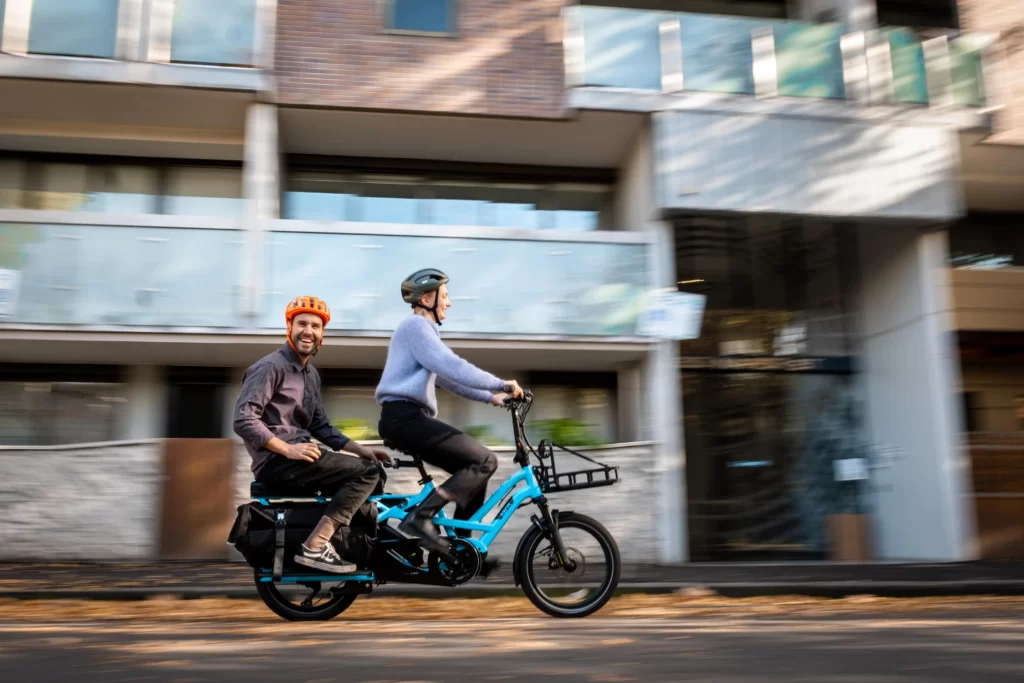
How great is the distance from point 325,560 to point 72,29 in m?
8.58

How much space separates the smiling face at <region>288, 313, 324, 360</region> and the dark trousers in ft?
2.00

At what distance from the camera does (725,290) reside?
42.0 ft

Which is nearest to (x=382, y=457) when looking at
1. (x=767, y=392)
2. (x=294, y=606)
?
(x=294, y=606)

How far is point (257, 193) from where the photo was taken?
11109 millimetres

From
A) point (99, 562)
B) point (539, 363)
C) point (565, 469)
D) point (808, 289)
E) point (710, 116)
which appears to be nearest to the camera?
point (99, 562)

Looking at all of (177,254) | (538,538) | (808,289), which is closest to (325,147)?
(177,254)

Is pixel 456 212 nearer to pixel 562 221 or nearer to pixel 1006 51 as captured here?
pixel 562 221

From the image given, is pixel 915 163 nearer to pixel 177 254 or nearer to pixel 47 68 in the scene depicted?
pixel 177 254

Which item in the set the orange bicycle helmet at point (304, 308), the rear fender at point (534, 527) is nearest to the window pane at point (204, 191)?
the orange bicycle helmet at point (304, 308)

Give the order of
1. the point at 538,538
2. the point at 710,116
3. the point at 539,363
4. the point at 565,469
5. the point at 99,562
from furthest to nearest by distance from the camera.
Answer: the point at 539,363 < the point at 710,116 < the point at 565,469 < the point at 99,562 < the point at 538,538

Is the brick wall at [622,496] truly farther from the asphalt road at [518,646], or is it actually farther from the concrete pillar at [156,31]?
the concrete pillar at [156,31]

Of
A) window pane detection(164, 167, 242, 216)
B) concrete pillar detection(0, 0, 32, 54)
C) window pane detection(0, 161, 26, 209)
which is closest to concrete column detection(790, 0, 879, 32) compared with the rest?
window pane detection(164, 167, 242, 216)

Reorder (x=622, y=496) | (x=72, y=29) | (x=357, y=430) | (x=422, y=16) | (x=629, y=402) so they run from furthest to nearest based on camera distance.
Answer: (x=629, y=402) < (x=422, y=16) < (x=357, y=430) < (x=72, y=29) < (x=622, y=496)

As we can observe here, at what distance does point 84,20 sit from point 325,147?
3.21m
